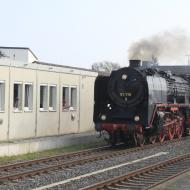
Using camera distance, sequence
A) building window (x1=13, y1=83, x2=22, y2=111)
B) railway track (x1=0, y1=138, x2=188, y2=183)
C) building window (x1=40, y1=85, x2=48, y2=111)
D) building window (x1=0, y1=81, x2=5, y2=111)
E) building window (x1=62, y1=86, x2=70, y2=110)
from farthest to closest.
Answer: building window (x1=62, y1=86, x2=70, y2=110) → building window (x1=40, y1=85, x2=48, y2=111) → building window (x1=13, y1=83, x2=22, y2=111) → building window (x1=0, y1=81, x2=5, y2=111) → railway track (x1=0, y1=138, x2=188, y2=183)

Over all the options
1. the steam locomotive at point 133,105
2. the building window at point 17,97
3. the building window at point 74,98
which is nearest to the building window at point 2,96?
the building window at point 17,97

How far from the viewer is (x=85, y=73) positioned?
92.3 ft

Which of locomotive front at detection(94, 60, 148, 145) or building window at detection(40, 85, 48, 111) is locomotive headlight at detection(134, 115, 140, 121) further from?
building window at detection(40, 85, 48, 111)

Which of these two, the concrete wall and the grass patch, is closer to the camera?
the grass patch

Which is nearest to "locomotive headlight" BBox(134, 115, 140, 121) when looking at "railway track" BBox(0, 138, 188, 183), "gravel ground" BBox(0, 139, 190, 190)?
"railway track" BBox(0, 138, 188, 183)

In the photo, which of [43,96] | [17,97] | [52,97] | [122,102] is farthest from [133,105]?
[52,97]

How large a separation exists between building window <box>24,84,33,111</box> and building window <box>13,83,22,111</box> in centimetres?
58

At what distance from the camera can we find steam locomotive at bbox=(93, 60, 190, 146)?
67.6 feet

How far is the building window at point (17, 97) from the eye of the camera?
22.4 m

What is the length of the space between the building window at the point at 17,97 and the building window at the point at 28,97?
58 cm

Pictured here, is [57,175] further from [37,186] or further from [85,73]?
[85,73]

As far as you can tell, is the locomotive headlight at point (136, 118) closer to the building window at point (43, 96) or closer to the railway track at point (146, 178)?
the railway track at point (146, 178)

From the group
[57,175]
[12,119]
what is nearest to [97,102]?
[12,119]

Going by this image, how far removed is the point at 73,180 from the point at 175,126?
13125mm
